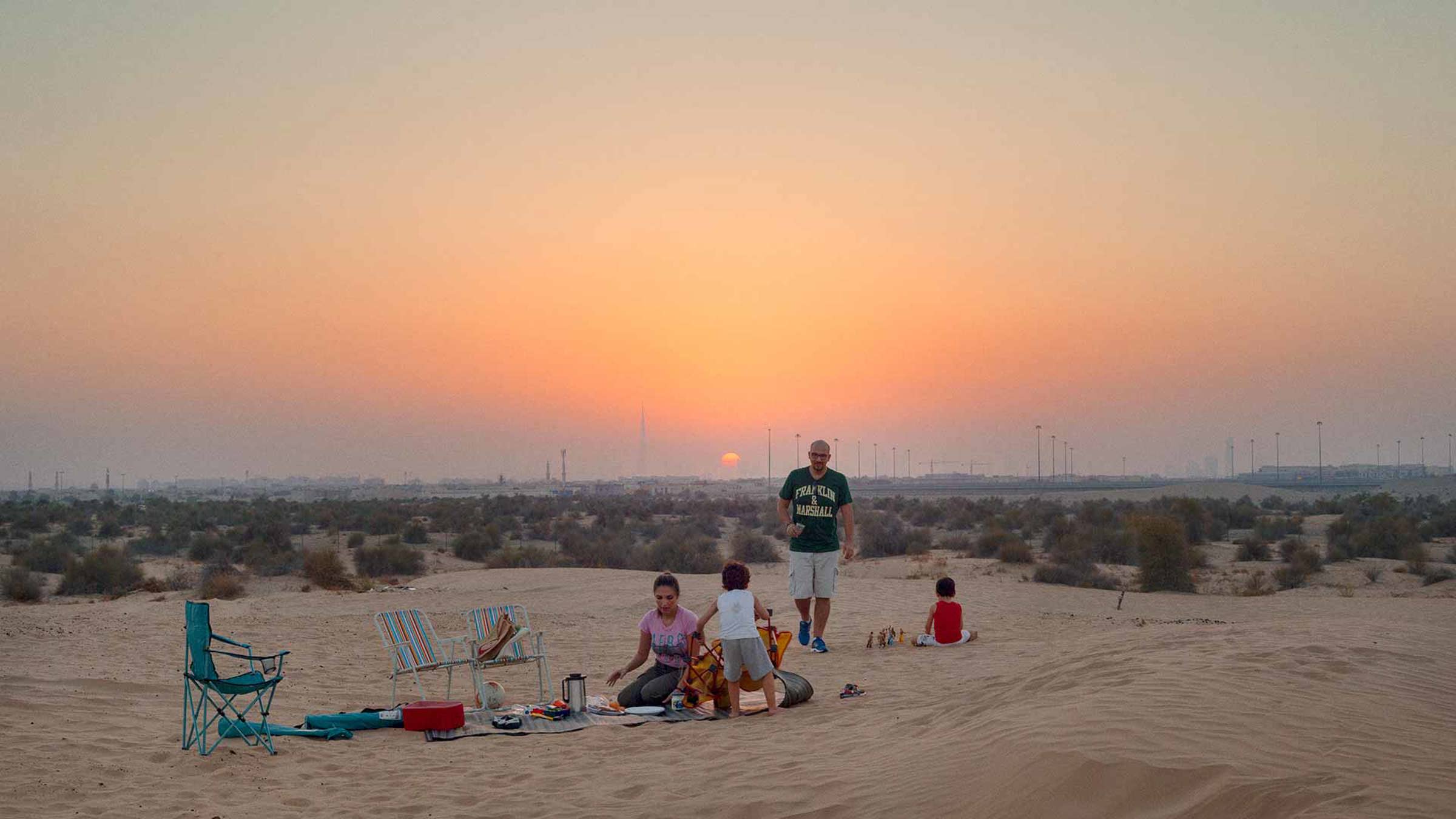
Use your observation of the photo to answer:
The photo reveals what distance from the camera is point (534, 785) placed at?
6961 millimetres

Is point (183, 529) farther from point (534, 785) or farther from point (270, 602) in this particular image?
point (534, 785)

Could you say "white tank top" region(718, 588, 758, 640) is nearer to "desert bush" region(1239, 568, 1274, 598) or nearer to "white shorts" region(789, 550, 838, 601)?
"white shorts" region(789, 550, 838, 601)

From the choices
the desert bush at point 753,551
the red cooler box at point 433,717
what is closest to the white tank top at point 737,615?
the red cooler box at point 433,717

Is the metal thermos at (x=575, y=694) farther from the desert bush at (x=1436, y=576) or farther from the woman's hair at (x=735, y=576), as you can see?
the desert bush at (x=1436, y=576)

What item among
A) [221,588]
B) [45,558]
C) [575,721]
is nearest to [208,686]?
[575,721]

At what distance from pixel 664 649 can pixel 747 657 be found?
35.0 inches

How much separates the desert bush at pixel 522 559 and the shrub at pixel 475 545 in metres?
1.26

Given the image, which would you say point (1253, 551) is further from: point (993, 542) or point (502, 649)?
point (502, 649)

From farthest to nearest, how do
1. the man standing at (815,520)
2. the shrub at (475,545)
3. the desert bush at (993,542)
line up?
the shrub at (475,545), the desert bush at (993,542), the man standing at (815,520)

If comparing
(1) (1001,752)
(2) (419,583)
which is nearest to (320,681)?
(1) (1001,752)

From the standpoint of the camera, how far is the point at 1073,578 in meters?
23.3

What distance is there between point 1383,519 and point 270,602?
29478 millimetres

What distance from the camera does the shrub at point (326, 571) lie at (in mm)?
23484

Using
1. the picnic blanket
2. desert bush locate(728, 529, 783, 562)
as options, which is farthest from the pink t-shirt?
desert bush locate(728, 529, 783, 562)
